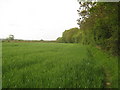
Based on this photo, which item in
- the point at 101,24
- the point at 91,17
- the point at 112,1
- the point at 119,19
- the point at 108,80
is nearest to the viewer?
the point at 108,80

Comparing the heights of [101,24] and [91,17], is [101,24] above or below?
below

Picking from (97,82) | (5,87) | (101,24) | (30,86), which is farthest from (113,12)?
(5,87)

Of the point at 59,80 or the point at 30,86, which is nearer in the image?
the point at 30,86

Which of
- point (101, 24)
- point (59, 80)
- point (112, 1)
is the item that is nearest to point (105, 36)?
point (101, 24)

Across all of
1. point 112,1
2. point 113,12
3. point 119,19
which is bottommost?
point 119,19

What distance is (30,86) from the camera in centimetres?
378

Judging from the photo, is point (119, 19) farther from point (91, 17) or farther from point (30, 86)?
point (30, 86)

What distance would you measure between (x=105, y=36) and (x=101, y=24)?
2.45m

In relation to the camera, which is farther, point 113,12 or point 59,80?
point 113,12

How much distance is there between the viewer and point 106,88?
4.05 meters

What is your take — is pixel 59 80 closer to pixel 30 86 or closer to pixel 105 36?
pixel 30 86

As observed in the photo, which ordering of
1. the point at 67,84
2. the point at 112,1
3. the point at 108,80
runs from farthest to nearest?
the point at 112,1
the point at 108,80
the point at 67,84

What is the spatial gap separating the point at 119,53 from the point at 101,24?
2.84 metres

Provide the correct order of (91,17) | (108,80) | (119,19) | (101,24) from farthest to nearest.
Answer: (91,17) → (101,24) → (119,19) → (108,80)
